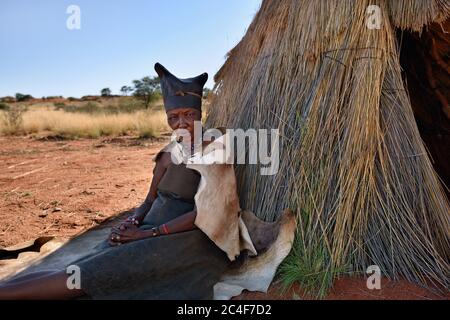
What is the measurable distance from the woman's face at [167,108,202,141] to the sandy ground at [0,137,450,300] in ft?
3.39

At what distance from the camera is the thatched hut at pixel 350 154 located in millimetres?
2484

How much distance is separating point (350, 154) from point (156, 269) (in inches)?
50.9

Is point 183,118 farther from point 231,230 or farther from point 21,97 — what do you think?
point 21,97

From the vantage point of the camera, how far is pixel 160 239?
7.68 feet

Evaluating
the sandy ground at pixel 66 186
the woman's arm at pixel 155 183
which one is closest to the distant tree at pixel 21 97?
the sandy ground at pixel 66 186

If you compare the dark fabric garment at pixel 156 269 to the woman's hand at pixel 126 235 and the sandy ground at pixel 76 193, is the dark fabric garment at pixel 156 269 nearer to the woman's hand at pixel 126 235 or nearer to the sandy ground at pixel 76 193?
the woman's hand at pixel 126 235

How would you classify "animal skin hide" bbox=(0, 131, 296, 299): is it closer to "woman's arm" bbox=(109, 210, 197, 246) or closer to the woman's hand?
"woman's arm" bbox=(109, 210, 197, 246)

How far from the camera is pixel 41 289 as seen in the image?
2.19 m

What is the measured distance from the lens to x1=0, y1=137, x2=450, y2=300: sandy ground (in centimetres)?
235

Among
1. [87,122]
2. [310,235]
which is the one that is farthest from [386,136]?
[87,122]

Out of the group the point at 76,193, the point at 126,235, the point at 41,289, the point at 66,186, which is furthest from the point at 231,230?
the point at 66,186

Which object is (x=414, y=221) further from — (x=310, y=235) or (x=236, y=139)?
(x=236, y=139)

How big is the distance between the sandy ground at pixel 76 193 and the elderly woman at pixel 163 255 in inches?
12.3
